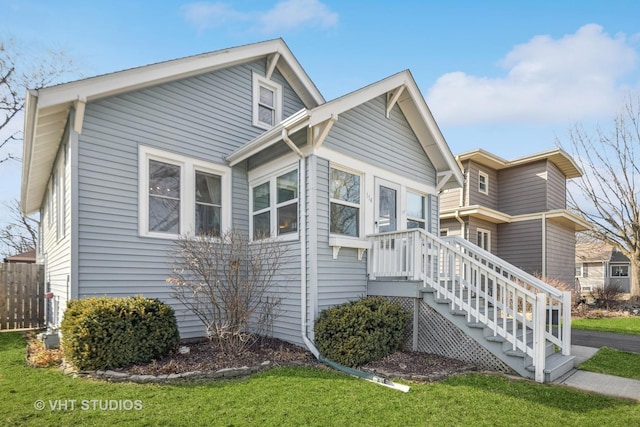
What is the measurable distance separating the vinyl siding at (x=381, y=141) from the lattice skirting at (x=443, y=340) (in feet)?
9.51

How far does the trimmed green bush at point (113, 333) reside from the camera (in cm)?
492

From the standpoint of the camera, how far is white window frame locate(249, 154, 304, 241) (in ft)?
21.7

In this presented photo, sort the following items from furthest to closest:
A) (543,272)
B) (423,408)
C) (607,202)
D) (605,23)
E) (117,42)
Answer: (607,202) < (543,272) < (605,23) < (117,42) < (423,408)

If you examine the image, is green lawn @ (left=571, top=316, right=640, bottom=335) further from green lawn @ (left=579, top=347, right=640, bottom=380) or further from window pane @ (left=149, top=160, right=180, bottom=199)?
window pane @ (left=149, top=160, right=180, bottom=199)

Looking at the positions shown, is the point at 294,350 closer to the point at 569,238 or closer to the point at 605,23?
the point at 605,23

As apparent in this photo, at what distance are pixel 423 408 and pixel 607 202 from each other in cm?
1839

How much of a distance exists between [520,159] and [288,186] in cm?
1347

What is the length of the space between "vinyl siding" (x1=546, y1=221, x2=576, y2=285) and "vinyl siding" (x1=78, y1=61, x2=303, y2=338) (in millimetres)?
13293

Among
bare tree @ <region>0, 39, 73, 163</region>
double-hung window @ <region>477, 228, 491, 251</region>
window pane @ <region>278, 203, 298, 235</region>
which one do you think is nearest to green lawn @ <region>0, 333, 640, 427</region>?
window pane @ <region>278, 203, 298, 235</region>

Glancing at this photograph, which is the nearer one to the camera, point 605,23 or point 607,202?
point 605,23

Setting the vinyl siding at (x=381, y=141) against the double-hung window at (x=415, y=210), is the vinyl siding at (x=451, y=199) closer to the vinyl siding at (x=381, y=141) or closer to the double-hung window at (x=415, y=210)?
the vinyl siding at (x=381, y=141)

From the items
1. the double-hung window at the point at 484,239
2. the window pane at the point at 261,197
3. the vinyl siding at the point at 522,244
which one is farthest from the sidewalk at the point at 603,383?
the vinyl siding at the point at 522,244

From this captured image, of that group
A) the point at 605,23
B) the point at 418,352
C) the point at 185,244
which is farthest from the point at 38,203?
the point at 605,23

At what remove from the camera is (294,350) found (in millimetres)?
6113
